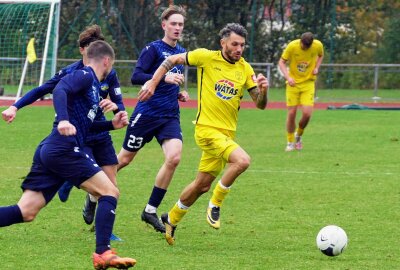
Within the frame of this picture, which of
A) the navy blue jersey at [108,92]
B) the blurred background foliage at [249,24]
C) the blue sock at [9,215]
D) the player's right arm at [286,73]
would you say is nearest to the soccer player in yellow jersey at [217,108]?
the navy blue jersey at [108,92]

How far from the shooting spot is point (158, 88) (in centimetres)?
945

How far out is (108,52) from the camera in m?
7.11

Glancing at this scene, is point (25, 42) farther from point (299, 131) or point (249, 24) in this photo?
point (299, 131)

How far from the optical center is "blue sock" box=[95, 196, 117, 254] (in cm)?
671

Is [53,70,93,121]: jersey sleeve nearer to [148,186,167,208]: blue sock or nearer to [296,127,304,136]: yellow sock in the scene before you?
[148,186,167,208]: blue sock

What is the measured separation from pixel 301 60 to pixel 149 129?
6983 millimetres

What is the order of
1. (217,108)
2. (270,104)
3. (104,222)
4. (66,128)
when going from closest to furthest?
(66,128), (104,222), (217,108), (270,104)

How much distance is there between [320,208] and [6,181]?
158 inches

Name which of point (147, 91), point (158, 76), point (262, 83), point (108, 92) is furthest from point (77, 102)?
point (262, 83)

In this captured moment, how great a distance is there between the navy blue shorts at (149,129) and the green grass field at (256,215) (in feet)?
2.49

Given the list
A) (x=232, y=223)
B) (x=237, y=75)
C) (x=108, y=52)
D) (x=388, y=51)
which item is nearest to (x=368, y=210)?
(x=232, y=223)

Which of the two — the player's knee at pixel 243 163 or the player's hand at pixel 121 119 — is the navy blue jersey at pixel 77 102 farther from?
the player's knee at pixel 243 163

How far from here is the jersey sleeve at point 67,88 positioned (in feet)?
22.1

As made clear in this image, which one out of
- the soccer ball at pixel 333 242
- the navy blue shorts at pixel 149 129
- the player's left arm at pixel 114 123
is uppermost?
the player's left arm at pixel 114 123
